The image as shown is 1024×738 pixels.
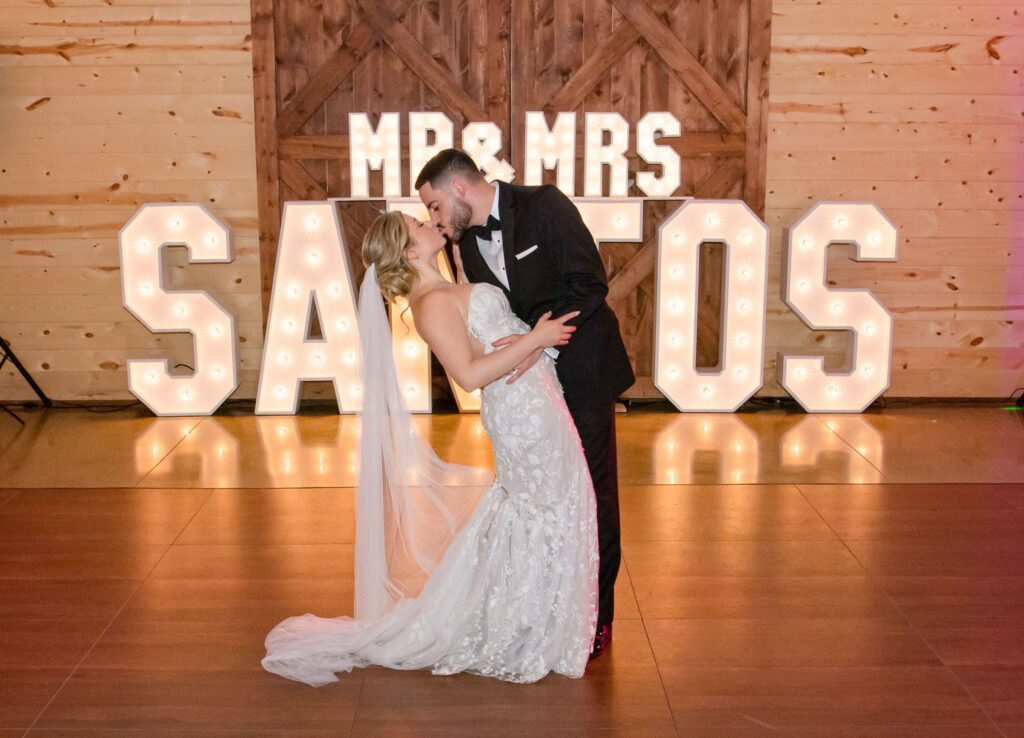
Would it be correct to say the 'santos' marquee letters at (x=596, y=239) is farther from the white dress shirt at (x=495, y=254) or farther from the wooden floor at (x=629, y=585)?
the white dress shirt at (x=495, y=254)

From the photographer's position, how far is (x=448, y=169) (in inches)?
140

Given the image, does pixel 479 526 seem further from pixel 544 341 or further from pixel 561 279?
pixel 561 279

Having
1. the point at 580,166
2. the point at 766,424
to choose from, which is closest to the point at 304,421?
the point at 580,166

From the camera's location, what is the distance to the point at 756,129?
6902 mm

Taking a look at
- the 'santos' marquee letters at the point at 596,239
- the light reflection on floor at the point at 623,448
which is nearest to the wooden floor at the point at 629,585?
the light reflection on floor at the point at 623,448

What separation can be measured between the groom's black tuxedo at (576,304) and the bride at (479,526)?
9 cm

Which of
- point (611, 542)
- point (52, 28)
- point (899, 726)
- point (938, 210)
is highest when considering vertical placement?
point (52, 28)

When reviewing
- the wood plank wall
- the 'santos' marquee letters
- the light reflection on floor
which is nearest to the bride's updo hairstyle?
the light reflection on floor

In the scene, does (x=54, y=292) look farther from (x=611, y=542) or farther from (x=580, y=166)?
(x=611, y=542)

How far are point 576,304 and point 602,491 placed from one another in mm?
610

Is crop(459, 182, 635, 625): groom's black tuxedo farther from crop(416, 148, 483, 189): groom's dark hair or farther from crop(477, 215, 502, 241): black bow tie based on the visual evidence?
crop(416, 148, 483, 189): groom's dark hair

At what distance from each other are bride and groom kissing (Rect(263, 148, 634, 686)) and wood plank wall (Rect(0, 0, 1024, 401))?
3.69 m

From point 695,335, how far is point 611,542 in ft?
10.5

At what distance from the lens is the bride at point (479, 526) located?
3.40 meters
